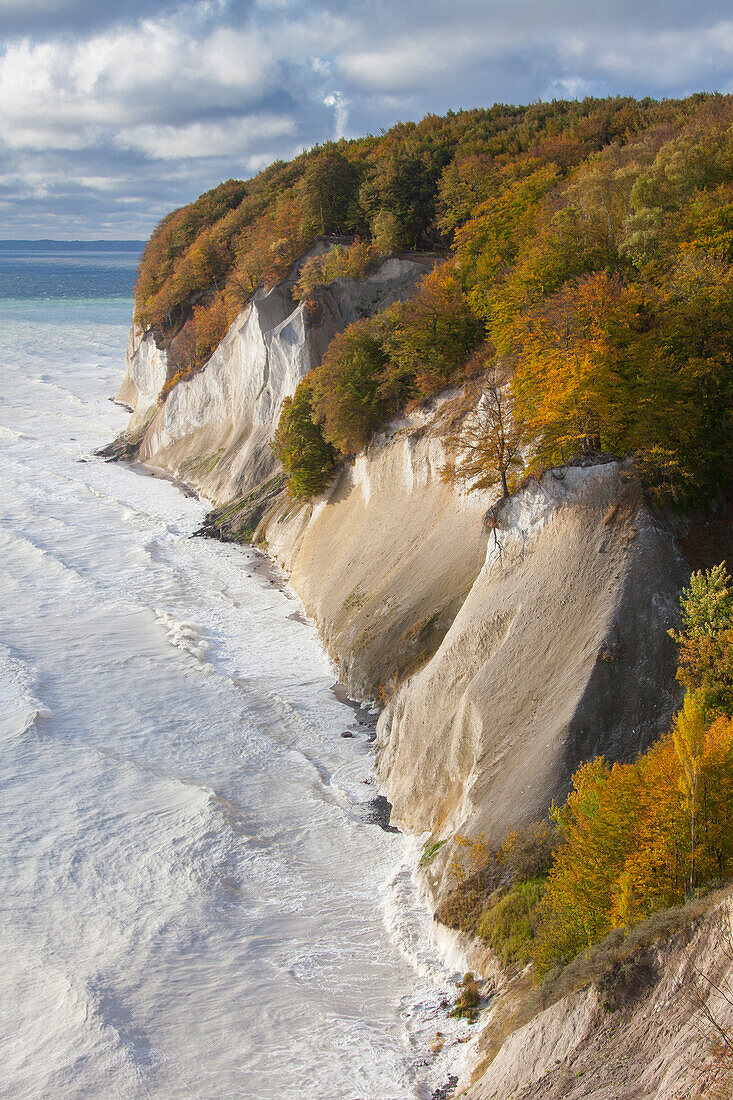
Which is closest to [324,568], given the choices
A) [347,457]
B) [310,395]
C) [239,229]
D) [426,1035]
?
[347,457]

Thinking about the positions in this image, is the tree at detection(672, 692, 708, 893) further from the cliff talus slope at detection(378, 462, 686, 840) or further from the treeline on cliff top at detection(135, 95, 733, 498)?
the treeline on cliff top at detection(135, 95, 733, 498)

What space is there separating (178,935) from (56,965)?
2.86 metres

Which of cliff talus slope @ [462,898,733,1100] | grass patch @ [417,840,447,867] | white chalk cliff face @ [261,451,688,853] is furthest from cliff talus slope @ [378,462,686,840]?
cliff talus slope @ [462,898,733,1100]

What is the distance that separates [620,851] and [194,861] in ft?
41.6

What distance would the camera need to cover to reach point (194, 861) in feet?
72.6

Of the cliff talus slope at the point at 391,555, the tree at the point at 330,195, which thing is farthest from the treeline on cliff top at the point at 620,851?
the tree at the point at 330,195

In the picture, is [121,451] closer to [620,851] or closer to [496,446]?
[496,446]

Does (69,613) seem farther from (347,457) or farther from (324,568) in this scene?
(347,457)

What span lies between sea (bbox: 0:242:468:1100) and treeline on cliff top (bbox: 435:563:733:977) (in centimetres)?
236

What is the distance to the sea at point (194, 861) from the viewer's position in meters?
16.5

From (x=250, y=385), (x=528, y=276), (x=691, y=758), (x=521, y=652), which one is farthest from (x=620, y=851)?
(x=250, y=385)

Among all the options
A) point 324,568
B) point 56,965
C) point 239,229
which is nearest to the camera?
point 56,965

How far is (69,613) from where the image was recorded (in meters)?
37.3

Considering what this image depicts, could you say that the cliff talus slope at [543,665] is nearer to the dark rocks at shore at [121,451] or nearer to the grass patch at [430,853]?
the grass patch at [430,853]
